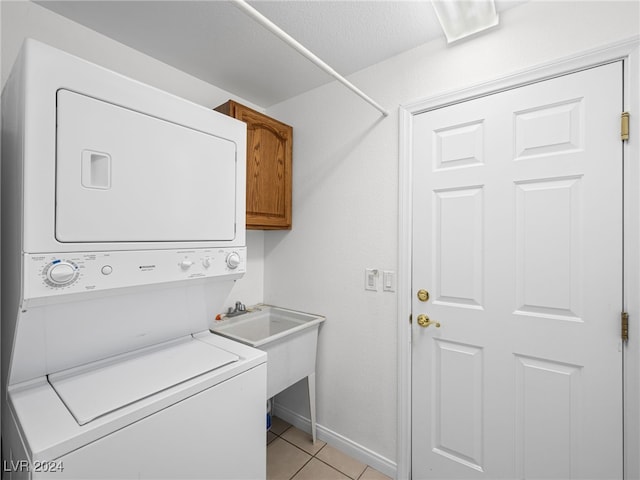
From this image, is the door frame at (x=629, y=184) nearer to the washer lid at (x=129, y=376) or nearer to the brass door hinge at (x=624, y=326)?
the brass door hinge at (x=624, y=326)

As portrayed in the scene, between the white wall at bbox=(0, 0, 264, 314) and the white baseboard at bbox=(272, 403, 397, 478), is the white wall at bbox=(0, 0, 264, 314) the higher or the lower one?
the higher one

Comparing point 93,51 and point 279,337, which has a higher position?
point 93,51

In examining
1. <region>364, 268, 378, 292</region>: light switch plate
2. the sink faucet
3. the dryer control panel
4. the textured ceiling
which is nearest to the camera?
the dryer control panel

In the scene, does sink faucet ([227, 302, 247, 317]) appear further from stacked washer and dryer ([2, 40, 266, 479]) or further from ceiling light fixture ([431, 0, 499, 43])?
ceiling light fixture ([431, 0, 499, 43])

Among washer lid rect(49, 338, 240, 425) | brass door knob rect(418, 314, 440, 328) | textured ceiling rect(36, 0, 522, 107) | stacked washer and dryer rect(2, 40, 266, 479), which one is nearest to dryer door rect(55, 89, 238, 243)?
stacked washer and dryer rect(2, 40, 266, 479)

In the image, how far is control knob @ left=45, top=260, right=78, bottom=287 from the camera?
0.91 metres

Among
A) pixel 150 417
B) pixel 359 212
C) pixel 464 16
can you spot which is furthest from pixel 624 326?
pixel 150 417

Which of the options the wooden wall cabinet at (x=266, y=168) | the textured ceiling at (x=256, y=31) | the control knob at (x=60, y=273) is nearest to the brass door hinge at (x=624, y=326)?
the textured ceiling at (x=256, y=31)

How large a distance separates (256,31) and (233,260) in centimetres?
134

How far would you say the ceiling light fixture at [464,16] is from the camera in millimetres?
1432

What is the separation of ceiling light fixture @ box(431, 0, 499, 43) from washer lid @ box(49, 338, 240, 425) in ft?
6.46

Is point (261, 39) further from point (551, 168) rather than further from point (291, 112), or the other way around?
point (551, 168)

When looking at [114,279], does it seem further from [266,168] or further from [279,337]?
[266,168]

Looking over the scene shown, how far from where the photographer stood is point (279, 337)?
1869 mm
